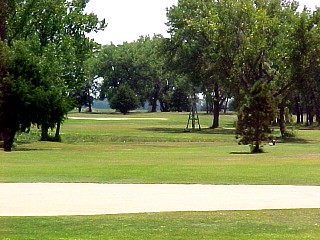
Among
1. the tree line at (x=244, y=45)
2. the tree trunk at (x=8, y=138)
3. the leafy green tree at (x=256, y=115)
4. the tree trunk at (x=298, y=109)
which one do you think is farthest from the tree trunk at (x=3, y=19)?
the tree trunk at (x=298, y=109)

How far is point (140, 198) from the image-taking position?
23.2m

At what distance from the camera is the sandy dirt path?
2052 centimetres

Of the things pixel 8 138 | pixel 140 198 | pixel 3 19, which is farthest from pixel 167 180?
pixel 3 19

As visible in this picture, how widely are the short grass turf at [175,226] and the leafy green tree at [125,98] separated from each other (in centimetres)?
12481

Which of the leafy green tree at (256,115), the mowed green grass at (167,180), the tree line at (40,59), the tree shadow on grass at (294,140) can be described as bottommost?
the tree shadow on grass at (294,140)

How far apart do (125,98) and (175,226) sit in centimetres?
12800

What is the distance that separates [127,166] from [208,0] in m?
56.0

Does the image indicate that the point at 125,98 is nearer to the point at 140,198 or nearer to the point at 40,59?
the point at 40,59

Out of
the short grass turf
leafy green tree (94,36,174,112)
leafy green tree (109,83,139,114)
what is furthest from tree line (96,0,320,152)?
leafy green tree (94,36,174,112)

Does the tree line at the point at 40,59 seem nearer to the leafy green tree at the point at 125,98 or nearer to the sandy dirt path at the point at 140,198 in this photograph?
the sandy dirt path at the point at 140,198

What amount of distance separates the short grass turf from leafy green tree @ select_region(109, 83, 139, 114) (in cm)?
12481

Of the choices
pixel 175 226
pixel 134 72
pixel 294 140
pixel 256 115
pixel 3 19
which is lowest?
pixel 294 140

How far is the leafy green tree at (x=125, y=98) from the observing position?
144 metres

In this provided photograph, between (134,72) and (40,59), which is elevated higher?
(134,72)
